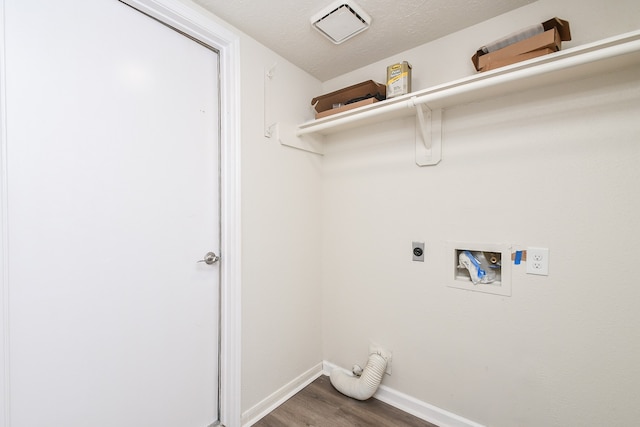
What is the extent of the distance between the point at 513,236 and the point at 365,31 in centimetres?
138

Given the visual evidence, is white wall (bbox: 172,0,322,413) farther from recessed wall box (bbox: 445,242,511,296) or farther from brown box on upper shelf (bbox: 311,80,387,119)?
recessed wall box (bbox: 445,242,511,296)

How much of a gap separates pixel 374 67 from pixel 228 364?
6.87ft

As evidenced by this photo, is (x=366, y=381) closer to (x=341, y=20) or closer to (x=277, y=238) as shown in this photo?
(x=277, y=238)

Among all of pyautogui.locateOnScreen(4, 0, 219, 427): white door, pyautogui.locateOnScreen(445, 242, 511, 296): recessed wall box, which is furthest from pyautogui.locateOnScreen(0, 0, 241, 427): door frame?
pyautogui.locateOnScreen(445, 242, 511, 296): recessed wall box

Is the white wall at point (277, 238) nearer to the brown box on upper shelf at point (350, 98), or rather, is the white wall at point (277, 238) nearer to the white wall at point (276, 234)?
the white wall at point (276, 234)

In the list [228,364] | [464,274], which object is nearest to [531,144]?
[464,274]

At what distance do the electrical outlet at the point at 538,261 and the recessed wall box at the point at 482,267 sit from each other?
0.09 meters

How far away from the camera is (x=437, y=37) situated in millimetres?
1634

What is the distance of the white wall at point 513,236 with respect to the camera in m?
1.19

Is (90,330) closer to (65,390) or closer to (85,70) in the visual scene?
(65,390)

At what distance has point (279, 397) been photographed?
1.80m

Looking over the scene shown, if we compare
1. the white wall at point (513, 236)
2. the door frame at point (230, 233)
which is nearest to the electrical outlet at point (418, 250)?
the white wall at point (513, 236)

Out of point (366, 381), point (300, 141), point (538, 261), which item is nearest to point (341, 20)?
point (300, 141)

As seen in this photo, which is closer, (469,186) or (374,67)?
(469,186)
